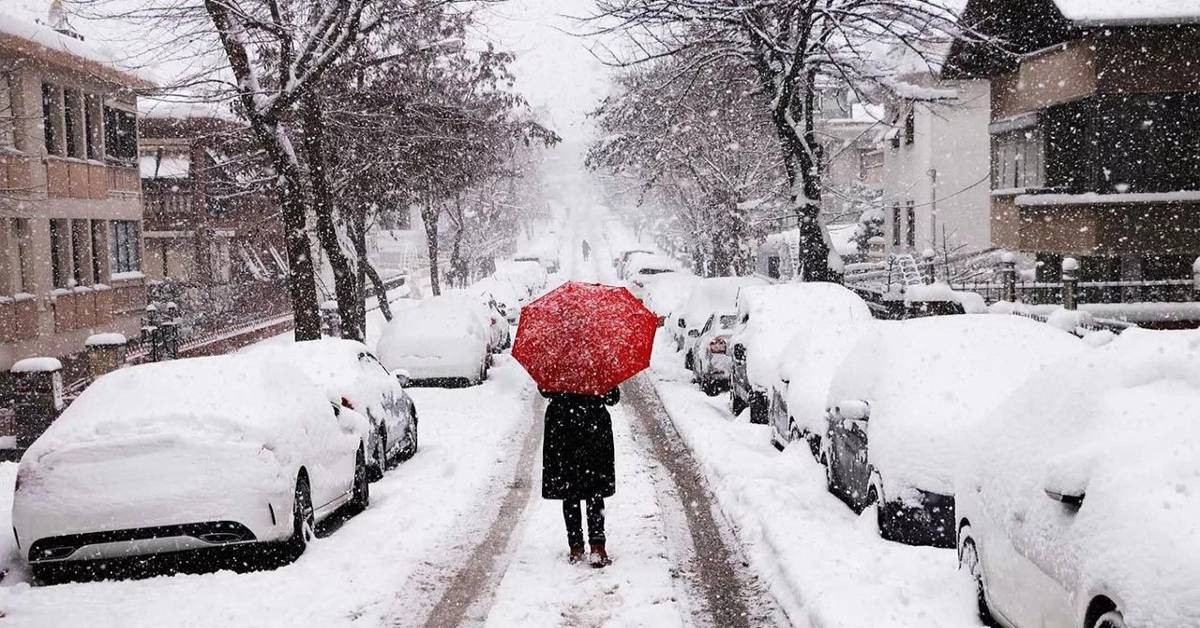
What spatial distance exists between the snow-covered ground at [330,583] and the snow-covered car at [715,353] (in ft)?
23.1

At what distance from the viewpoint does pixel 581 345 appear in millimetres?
7789

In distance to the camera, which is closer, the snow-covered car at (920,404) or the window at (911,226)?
the snow-covered car at (920,404)

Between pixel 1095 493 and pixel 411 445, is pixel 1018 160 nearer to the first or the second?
pixel 411 445

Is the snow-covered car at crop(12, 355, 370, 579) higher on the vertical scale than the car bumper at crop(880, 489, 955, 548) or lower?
higher

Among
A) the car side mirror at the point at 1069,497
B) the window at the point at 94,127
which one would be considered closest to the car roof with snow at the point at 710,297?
the window at the point at 94,127

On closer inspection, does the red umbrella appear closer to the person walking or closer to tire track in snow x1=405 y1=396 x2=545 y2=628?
the person walking

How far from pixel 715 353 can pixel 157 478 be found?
11.7 m

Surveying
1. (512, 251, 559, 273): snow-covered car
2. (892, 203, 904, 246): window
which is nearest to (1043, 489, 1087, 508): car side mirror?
(892, 203, 904, 246): window

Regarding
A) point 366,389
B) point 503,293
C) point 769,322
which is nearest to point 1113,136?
point 769,322

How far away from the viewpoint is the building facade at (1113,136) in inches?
842

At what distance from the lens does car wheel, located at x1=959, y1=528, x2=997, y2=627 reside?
20.6ft

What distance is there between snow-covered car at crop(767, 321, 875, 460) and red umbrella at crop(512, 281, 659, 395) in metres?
3.25

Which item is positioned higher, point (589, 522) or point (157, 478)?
point (157, 478)

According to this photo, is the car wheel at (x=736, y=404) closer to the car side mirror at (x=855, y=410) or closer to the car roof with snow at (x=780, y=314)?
the car roof with snow at (x=780, y=314)
